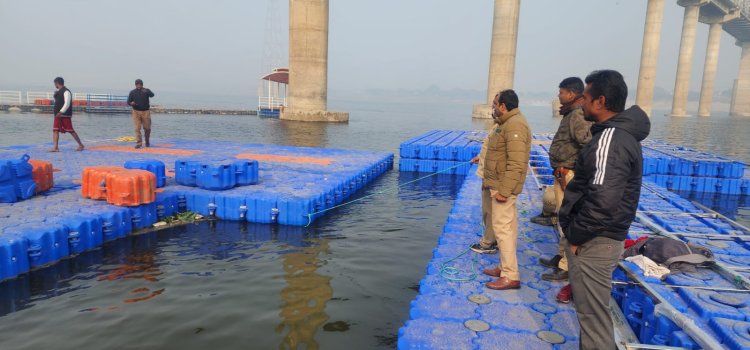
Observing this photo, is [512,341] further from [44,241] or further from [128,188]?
[128,188]

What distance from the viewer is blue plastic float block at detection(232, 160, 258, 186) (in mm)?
10922

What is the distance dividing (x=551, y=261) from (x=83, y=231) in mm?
7310

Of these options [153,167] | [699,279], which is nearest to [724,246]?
[699,279]

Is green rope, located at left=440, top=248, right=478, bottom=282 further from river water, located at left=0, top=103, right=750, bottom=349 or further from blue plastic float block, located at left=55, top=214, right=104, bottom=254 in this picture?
blue plastic float block, located at left=55, top=214, right=104, bottom=254

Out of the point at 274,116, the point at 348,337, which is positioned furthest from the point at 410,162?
the point at 274,116

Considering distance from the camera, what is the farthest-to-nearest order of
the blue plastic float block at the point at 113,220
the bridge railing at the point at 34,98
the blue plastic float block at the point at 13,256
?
the bridge railing at the point at 34,98 < the blue plastic float block at the point at 113,220 < the blue plastic float block at the point at 13,256

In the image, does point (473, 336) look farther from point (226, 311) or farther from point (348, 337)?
point (226, 311)

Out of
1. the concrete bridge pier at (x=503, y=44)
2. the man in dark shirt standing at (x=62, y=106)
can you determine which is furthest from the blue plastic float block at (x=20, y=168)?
the concrete bridge pier at (x=503, y=44)

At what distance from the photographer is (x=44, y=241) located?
23.0ft

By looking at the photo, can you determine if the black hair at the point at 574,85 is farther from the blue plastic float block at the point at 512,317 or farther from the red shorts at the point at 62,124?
the red shorts at the point at 62,124

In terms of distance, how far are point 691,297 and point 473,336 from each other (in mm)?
2041

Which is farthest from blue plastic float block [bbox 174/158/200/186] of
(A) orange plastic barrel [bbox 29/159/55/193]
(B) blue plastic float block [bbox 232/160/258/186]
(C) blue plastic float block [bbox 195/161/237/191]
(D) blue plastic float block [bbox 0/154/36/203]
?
(D) blue plastic float block [bbox 0/154/36/203]

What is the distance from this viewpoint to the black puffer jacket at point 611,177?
3172 mm

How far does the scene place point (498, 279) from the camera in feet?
18.2
